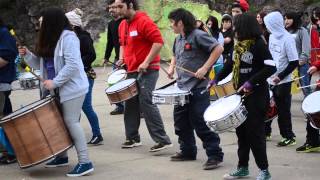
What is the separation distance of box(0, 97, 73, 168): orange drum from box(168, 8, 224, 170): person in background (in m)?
1.36

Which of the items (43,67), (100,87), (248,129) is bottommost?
(100,87)

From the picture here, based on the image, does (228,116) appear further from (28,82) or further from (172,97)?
(28,82)

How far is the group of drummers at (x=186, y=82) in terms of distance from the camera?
5512mm

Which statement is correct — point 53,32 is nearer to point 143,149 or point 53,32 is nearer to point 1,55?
point 1,55

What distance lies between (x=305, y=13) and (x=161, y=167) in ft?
41.6

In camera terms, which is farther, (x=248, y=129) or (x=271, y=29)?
(x=271, y=29)

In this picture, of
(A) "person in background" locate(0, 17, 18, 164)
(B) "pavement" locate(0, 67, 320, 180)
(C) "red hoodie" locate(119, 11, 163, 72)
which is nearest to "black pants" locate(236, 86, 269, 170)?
(B) "pavement" locate(0, 67, 320, 180)

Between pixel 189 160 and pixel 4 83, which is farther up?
pixel 4 83

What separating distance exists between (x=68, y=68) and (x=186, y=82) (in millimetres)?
1293

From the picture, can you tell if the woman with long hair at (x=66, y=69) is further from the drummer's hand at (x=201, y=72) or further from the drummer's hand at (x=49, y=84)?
the drummer's hand at (x=201, y=72)

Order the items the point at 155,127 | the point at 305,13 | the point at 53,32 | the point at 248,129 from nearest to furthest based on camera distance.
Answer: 1. the point at 248,129
2. the point at 53,32
3. the point at 155,127
4. the point at 305,13

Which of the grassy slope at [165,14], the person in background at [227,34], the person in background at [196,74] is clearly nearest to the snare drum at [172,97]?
the person in background at [196,74]

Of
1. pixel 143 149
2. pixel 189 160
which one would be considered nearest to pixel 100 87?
pixel 143 149

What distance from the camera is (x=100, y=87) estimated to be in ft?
43.1
